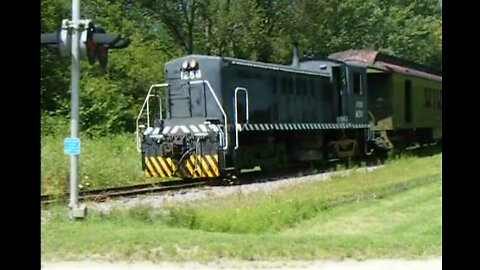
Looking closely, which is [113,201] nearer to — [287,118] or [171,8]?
A: [287,118]

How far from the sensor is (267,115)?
18.4 m

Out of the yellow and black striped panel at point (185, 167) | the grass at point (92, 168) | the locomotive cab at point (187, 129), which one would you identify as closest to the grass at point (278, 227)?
the yellow and black striped panel at point (185, 167)

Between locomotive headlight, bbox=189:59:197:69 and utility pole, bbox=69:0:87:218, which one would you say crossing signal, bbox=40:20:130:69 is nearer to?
utility pole, bbox=69:0:87:218

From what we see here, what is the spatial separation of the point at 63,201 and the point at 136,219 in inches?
106

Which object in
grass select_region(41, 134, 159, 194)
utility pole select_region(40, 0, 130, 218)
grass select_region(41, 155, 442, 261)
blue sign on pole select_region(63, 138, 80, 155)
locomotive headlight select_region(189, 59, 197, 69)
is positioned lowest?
Answer: grass select_region(41, 155, 442, 261)

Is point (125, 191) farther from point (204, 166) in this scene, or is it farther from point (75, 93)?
point (75, 93)

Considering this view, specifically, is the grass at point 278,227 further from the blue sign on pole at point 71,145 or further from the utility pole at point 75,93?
the blue sign on pole at point 71,145

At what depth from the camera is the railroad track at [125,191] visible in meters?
12.5

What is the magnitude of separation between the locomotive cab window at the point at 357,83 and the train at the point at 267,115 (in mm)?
32

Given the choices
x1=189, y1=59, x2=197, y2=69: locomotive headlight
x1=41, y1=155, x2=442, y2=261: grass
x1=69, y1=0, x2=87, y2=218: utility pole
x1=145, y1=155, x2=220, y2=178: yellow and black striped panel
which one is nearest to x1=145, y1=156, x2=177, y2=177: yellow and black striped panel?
x1=145, y1=155, x2=220, y2=178: yellow and black striped panel

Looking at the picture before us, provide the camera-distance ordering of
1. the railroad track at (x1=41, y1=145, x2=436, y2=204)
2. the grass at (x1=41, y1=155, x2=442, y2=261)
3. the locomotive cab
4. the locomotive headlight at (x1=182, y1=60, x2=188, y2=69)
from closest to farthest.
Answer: the grass at (x1=41, y1=155, x2=442, y2=261), the railroad track at (x1=41, y1=145, x2=436, y2=204), the locomotive cab, the locomotive headlight at (x1=182, y1=60, x2=188, y2=69)

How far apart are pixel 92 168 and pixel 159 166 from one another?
1.61 meters

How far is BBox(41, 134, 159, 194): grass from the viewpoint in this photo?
49.0ft
